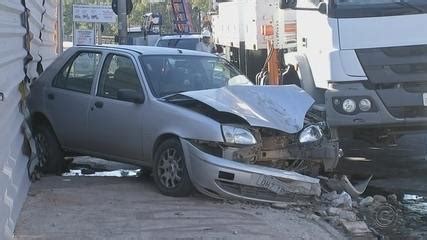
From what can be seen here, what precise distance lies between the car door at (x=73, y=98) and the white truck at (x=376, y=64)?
10.1 feet

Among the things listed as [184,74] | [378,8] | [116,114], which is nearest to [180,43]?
[378,8]

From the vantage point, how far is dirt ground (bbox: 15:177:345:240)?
5.92 meters

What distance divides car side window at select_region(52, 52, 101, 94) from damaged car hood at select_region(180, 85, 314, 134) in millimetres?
1668

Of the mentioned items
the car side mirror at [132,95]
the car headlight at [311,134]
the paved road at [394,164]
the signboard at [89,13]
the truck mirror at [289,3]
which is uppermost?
the signboard at [89,13]

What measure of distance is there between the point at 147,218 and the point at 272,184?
1.36 metres

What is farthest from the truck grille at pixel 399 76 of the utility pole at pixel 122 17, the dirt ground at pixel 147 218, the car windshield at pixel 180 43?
the car windshield at pixel 180 43

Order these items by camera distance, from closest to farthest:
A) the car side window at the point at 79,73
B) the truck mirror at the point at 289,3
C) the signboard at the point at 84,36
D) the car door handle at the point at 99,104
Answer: the car door handle at the point at 99,104 < the car side window at the point at 79,73 < the truck mirror at the point at 289,3 < the signboard at the point at 84,36

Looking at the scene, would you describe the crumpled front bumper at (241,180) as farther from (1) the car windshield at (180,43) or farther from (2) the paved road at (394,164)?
(1) the car windshield at (180,43)

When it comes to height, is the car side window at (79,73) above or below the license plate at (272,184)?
above

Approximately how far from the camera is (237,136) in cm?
689

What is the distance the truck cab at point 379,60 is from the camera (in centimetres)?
866

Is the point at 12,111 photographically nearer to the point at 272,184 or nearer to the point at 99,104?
the point at 99,104

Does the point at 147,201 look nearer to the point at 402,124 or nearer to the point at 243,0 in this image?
the point at 402,124

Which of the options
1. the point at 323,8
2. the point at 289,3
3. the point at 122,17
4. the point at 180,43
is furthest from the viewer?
the point at 180,43
